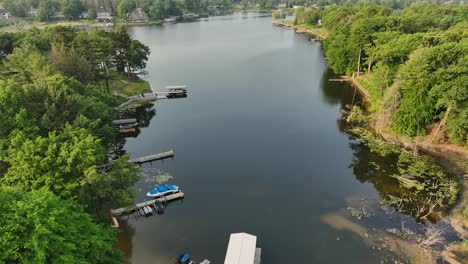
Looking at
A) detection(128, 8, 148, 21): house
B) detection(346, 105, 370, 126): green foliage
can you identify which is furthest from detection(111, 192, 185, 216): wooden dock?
detection(128, 8, 148, 21): house


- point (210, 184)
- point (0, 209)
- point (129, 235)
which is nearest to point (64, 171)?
point (0, 209)

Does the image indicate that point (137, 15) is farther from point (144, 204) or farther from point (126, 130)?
point (144, 204)

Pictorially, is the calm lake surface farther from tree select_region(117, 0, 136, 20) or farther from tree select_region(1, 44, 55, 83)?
tree select_region(117, 0, 136, 20)

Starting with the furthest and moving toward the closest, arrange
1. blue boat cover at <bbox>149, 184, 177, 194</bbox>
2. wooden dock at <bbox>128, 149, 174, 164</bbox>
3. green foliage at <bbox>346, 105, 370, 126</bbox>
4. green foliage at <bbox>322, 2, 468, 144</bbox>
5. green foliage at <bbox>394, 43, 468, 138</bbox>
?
green foliage at <bbox>346, 105, 370, 126</bbox>, wooden dock at <bbox>128, 149, 174, 164</bbox>, green foliage at <bbox>322, 2, 468, 144</bbox>, green foliage at <bbox>394, 43, 468, 138</bbox>, blue boat cover at <bbox>149, 184, 177, 194</bbox>

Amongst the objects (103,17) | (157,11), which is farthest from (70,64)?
(103,17)

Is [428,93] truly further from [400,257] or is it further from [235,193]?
[235,193]
